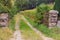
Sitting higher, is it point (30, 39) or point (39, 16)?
point (30, 39)

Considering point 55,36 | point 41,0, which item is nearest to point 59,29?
point 55,36

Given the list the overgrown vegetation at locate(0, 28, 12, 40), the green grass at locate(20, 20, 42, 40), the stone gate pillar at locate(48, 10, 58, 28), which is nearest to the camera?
the overgrown vegetation at locate(0, 28, 12, 40)

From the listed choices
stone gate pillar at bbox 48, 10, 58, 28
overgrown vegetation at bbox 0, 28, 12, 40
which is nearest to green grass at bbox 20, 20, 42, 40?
overgrown vegetation at bbox 0, 28, 12, 40

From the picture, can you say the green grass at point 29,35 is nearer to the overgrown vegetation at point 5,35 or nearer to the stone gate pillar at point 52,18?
the overgrown vegetation at point 5,35

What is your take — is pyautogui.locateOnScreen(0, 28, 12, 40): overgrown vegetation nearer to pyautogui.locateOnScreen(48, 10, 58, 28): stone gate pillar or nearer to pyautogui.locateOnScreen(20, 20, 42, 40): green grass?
pyautogui.locateOnScreen(20, 20, 42, 40): green grass

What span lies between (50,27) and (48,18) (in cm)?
77

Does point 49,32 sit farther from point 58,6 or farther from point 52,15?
point 58,6

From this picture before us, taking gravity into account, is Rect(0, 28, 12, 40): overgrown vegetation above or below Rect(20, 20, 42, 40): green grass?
above

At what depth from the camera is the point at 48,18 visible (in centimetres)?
1430

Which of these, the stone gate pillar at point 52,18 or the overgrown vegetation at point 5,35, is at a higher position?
the overgrown vegetation at point 5,35

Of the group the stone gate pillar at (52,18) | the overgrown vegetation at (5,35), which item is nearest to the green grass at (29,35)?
the overgrown vegetation at (5,35)

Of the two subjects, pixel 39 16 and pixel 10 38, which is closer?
pixel 10 38

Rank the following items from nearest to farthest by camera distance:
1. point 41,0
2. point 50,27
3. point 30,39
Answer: point 30,39 → point 50,27 → point 41,0

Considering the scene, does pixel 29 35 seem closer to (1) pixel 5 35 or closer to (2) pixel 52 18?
(1) pixel 5 35
